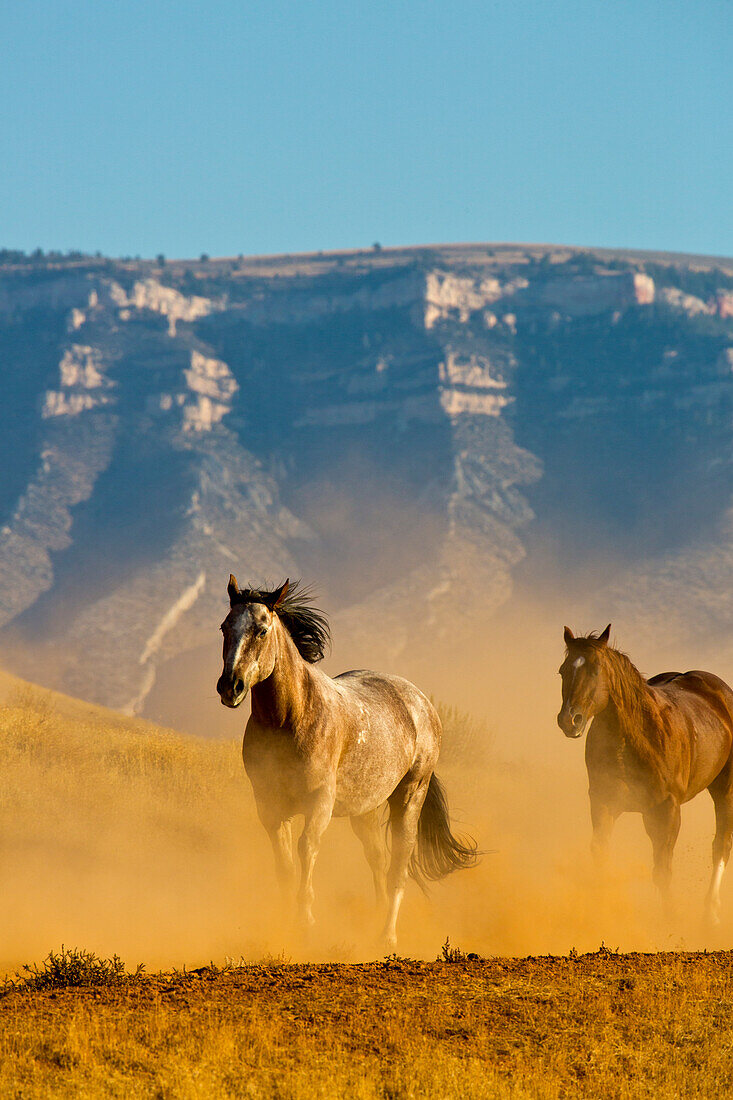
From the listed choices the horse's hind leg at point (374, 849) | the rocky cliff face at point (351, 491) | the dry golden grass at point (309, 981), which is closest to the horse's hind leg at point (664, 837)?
the dry golden grass at point (309, 981)

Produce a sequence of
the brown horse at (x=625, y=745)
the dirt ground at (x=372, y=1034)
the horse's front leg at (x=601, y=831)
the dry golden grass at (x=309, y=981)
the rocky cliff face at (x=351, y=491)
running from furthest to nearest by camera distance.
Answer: the rocky cliff face at (x=351, y=491)
the horse's front leg at (x=601, y=831)
the brown horse at (x=625, y=745)
the dry golden grass at (x=309, y=981)
the dirt ground at (x=372, y=1034)

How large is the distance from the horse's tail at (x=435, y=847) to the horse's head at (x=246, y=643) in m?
3.59

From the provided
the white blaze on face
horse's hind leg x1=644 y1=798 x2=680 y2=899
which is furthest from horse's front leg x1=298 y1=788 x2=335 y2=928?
horse's hind leg x1=644 y1=798 x2=680 y2=899

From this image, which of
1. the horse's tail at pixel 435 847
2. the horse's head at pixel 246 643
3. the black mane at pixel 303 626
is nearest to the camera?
the horse's head at pixel 246 643

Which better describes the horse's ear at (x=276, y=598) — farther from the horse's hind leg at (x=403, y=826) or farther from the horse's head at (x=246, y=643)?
the horse's hind leg at (x=403, y=826)

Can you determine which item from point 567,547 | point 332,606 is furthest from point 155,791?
point 567,547

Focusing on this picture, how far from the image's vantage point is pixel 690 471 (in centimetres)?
16425

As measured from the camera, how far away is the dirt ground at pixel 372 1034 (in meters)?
6.30

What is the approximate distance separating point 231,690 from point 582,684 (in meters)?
4.20

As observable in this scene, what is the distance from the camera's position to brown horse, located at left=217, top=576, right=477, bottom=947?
31.8 feet

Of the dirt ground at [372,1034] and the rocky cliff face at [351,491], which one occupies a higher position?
the rocky cliff face at [351,491]

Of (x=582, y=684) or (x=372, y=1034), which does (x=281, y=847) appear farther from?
(x=582, y=684)

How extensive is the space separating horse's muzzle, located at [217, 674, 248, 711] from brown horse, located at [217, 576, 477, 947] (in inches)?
0.4

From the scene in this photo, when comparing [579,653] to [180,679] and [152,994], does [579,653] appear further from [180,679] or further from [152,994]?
[180,679]
